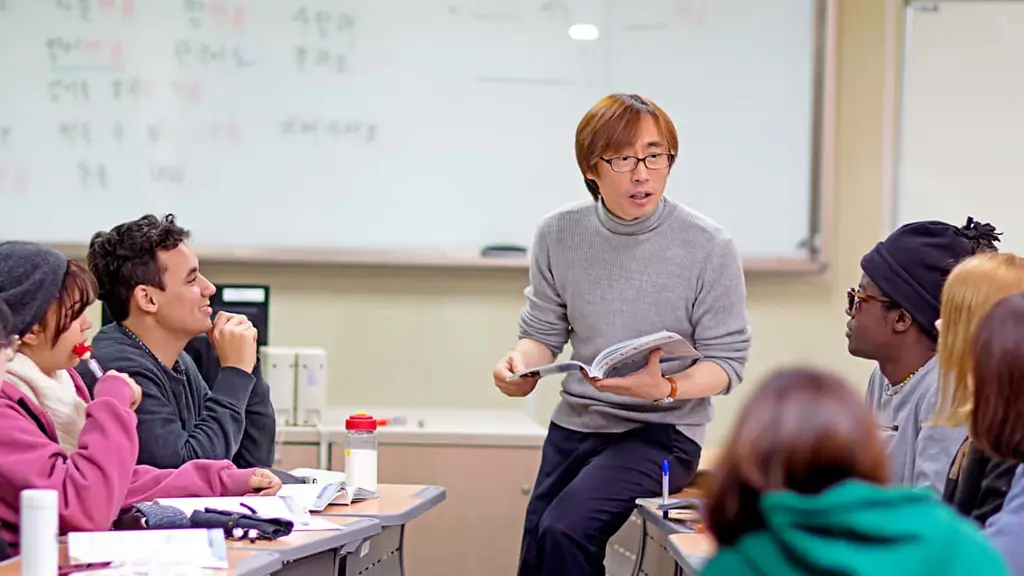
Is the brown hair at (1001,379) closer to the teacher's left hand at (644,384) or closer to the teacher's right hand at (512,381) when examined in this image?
the teacher's left hand at (644,384)

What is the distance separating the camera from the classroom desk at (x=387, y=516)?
2422 millimetres

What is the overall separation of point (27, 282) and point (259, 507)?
1.87 ft

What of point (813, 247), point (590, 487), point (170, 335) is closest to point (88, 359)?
point (170, 335)

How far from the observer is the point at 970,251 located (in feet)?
8.09

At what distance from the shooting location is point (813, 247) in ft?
13.8

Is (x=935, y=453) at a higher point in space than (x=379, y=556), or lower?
higher

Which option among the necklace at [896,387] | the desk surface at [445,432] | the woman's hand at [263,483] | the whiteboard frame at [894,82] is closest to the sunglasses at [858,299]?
the necklace at [896,387]

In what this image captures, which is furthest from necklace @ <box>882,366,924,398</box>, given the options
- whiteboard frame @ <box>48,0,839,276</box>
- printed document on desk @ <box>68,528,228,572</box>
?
whiteboard frame @ <box>48,0,839,276</box>

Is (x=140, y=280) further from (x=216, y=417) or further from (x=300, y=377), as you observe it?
(x=300, y=377)

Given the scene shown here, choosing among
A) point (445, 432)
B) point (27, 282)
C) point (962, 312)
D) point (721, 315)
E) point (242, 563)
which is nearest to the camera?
point (242, 563)

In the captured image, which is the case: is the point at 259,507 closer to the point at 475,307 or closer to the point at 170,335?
the point at 170,335

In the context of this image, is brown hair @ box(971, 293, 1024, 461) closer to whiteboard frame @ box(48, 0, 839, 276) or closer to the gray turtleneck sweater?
the gray turtleneck sweater

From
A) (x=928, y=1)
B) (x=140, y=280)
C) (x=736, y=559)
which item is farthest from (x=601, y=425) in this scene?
Result: (x=928, y=1)

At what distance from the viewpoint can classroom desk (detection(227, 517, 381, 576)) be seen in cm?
202
